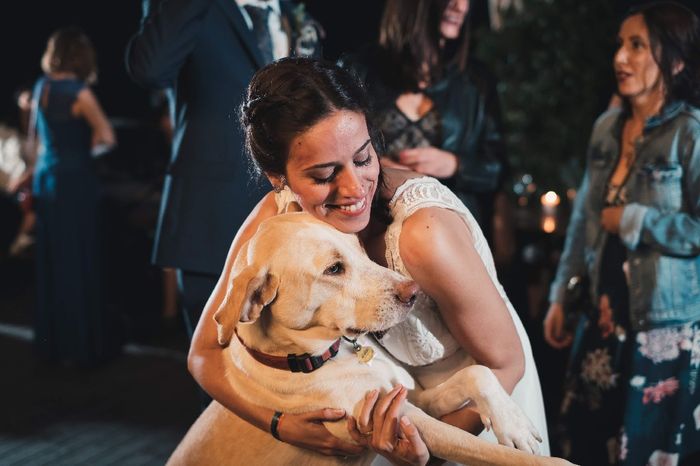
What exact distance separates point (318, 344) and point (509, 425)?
1.27 ft

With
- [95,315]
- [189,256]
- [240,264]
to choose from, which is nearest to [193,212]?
[189,256]

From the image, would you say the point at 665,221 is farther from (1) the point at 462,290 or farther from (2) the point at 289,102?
(2) the point at 289,102

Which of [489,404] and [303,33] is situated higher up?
[303,33]

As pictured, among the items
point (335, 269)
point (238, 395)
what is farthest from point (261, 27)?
point (238, 395)

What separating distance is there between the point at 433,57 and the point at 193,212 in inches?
41.4

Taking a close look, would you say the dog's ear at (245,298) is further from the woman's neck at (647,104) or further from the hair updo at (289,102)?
the woman's neck at (647,104)

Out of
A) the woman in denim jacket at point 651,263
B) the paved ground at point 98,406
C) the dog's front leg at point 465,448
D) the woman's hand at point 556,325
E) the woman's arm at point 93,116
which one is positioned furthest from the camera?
the woman's arm at point 93,116

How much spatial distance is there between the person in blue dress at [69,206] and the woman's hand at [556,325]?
8.94 ft

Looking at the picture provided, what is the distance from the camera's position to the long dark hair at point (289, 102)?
144cm

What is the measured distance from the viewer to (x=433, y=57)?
8.65 feet

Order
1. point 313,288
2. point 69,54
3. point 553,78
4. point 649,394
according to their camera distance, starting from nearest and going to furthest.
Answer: point 313,288 → point 649,394 → point 69,54 → point 553,78

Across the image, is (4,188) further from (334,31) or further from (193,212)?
(193,212)

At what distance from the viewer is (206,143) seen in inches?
88.2

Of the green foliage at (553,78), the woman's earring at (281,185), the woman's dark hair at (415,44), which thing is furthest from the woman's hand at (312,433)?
the green foliage at (553,78)
